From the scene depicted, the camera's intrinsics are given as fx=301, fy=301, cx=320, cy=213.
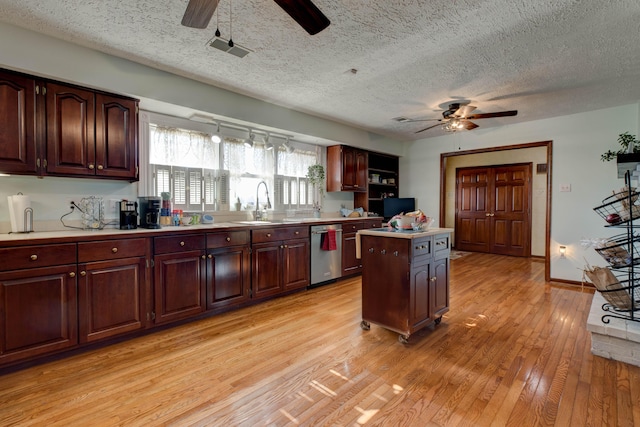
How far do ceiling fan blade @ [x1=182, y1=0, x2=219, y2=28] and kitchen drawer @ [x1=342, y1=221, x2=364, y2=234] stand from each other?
3.41 m

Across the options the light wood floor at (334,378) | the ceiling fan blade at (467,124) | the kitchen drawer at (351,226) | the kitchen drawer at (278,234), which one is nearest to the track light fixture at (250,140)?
the kitchen drawer at (278,234)

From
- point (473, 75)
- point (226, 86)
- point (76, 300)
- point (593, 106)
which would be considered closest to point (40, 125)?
point (76, 300)

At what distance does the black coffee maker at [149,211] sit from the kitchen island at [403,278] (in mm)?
2037

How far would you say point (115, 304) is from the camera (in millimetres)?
2580

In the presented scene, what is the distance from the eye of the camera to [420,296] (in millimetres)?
2719

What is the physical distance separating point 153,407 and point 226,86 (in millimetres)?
3074

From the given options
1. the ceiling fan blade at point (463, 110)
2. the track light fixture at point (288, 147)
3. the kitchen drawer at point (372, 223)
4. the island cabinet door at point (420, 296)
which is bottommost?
the island cabinet door at point (420, 296)

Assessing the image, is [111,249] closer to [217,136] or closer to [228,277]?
[228,277]

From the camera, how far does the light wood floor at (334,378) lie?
1746 mm

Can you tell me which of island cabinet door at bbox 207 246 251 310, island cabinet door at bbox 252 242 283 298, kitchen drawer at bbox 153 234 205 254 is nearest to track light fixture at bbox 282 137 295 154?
island cabinet door at bbox 252 242 283 298

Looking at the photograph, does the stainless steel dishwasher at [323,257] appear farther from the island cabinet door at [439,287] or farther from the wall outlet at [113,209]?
the wall outlet at [113,209]

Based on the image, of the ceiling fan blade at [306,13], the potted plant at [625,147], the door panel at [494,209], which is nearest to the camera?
the ceiling fan blade at [306,13]

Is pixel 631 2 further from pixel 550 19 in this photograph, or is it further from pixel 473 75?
pixel 473 75

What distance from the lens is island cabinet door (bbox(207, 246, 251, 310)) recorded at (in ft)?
10.4
